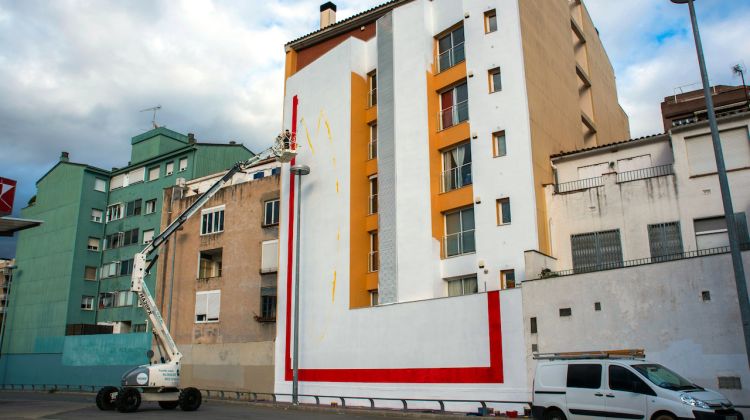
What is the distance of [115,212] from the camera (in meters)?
54.3

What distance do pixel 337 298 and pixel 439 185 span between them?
22.7 ft

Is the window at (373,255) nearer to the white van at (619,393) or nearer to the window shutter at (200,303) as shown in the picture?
the window shutter at (200,303)

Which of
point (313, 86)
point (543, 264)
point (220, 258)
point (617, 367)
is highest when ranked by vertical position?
point (313, 86)

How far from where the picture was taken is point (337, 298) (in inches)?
1137

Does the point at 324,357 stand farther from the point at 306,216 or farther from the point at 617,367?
the point at 617,367

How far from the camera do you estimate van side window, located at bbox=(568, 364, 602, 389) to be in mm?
14041

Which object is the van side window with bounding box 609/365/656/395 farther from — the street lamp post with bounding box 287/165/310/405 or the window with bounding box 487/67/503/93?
the window with bounding box 487/67/503/93

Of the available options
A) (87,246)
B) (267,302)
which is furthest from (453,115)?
(87,246)

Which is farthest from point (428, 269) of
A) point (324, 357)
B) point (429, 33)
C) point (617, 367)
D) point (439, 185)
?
point (617, 367)

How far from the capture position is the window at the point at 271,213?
35.9m

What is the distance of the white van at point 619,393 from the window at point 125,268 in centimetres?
4301

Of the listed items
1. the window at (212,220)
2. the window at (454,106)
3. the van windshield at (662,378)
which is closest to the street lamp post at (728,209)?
the van windshield at (662,378)

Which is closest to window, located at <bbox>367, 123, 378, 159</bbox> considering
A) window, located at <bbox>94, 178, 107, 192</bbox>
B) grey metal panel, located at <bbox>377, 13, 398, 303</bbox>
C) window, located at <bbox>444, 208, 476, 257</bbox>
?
grey metal panel, located at <bbox>377, 13, 398, 303</bbox>

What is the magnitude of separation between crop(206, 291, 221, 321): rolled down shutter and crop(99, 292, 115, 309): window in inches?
711
